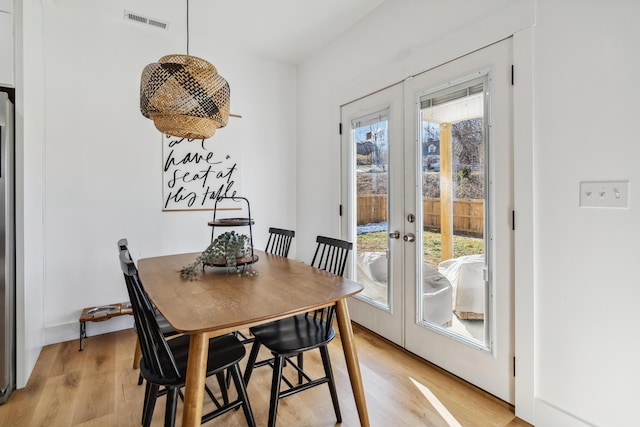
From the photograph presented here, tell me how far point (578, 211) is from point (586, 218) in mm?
46

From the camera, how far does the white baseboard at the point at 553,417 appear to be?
155cm

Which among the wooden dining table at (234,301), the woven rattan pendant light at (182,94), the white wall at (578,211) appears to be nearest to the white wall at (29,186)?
the wooden dining table at (234,301)

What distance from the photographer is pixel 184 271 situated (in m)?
1.92

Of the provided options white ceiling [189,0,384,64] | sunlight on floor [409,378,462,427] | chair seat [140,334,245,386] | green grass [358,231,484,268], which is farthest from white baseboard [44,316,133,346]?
white ceiling [189,0,384,64]

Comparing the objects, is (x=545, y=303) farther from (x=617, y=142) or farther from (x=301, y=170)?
(x=301, y=170)

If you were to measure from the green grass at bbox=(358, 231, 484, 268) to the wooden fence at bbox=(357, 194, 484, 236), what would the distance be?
51mm

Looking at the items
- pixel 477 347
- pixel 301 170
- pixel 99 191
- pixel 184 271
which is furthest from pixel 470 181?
pixel 99 191

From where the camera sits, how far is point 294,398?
75.4 inches

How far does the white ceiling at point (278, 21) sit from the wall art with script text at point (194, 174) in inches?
43.7

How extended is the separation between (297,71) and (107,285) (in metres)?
3.12

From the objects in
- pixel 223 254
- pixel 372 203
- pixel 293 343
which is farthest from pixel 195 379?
pixel 372 203

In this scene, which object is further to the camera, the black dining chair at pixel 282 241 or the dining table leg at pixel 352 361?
the black dining chair at pixel 282 241

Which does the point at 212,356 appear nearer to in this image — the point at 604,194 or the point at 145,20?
the point at 604,194

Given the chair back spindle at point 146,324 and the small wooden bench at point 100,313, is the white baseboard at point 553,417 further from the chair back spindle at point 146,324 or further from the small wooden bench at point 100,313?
the small wooden bench at point 100,313
